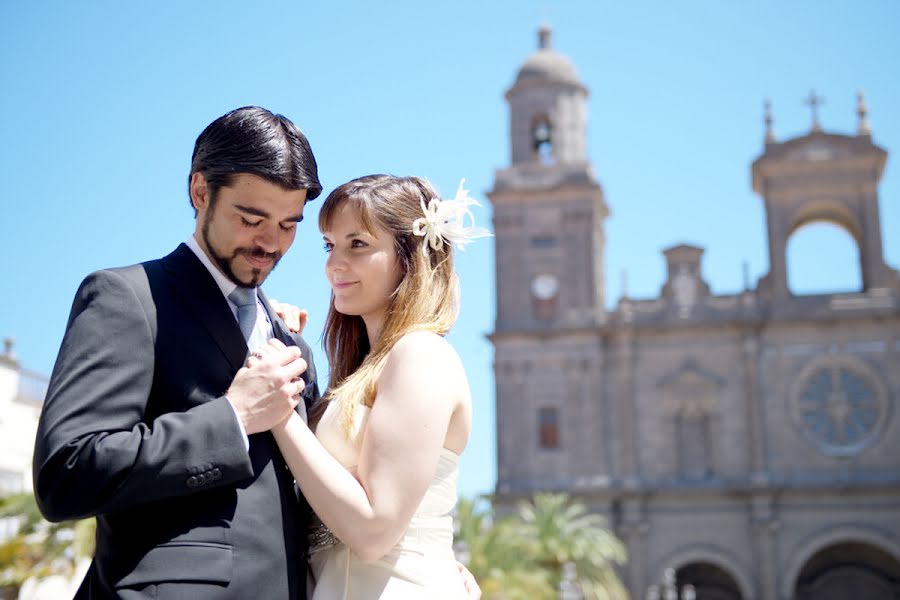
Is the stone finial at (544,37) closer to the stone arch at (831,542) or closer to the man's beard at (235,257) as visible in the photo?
the stone arch at (831,542)

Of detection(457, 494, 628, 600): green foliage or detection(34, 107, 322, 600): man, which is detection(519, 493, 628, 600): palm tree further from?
detection(34, 107, 322, 600): man

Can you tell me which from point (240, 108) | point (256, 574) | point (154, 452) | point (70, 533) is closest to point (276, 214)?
point (240, 108)

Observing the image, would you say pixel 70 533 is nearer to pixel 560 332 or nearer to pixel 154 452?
pixel 154 452

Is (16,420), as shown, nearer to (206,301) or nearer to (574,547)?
(574,547)

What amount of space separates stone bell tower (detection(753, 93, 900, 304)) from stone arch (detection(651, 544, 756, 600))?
8633 millimetres

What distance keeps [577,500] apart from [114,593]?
1446 inches

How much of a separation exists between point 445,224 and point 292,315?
59cm

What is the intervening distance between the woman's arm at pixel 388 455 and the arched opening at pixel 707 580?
124ft

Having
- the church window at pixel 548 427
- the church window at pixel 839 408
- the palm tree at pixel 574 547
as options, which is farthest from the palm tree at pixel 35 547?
the church window at pixel 839 408

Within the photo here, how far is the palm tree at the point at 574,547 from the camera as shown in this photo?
34.7 m

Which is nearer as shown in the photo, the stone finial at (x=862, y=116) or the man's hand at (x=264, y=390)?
the man's hand at (x=264, y=390)

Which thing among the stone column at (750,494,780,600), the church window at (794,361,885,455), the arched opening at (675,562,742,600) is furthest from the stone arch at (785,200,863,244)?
the arched opening at (675,562,742,600)

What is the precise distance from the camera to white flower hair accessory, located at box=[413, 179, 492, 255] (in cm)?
362

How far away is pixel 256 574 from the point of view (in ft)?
9.86
